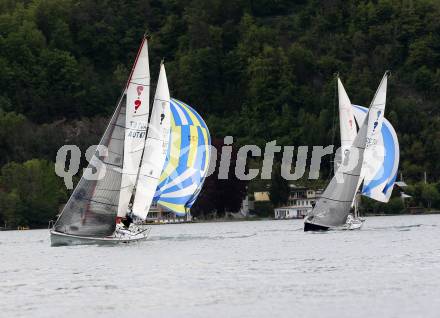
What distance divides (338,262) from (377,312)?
44.7 feet

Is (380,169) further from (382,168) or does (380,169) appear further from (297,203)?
(297,203)

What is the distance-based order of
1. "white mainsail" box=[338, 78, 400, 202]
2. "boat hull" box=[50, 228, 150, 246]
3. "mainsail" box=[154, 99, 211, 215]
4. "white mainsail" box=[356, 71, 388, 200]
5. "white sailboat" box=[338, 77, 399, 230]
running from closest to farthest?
"boat hull" box=[50, 228, 150, 246], "mainsail" box=[154, 99, 211, 215], "white mainsail" box=[356, 71, 388, 200], "white sailboat" box=[338, 77, 399, 230], "white mainsail" box=[338, 78, 400, 202]

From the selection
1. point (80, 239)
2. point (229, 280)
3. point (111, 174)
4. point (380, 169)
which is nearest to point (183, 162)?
point (111, 174)

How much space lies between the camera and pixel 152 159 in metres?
57.0

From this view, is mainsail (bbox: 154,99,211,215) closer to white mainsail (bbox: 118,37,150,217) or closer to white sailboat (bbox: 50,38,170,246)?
white sailboat (bbox: 50,38,170,246)

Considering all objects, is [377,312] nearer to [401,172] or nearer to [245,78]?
[401,172]

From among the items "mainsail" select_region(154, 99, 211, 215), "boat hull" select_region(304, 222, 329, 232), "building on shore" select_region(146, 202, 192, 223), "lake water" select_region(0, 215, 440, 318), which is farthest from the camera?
"building on shore" select_region(146, 202, 192, 223)

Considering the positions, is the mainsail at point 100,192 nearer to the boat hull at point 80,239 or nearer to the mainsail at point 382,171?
the boat hull at point 80,239

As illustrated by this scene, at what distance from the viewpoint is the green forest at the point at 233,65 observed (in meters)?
143

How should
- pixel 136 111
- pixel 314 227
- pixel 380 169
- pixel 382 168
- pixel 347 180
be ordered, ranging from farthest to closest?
1. pixel 382 168
2. pixel 380 169
3. pixel 314 227
4. pixel 347 180
5. pixel 136 111

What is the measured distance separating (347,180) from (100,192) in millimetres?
16698

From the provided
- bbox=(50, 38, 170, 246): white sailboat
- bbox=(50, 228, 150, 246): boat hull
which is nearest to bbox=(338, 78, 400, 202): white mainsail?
bbox=(50, 228, 150, 246): boat hull

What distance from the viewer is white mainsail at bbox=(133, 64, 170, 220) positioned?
56906 millimetres

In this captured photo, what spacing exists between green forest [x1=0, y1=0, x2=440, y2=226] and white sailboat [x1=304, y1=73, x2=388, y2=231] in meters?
66.2
